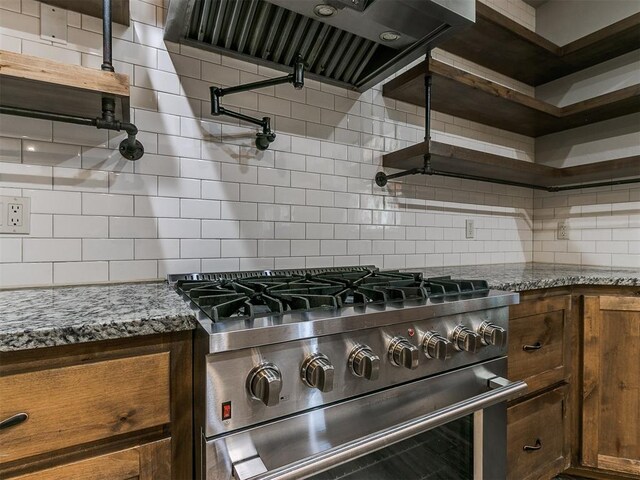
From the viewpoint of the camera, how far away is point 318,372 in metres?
0.69

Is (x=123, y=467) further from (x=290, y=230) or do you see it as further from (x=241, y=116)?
(x=241, y=116)

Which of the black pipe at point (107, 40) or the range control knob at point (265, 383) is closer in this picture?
the range control knob at point (265, 383)

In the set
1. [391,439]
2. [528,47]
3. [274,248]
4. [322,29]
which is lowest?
[391,439]

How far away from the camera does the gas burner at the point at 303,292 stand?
2.49ft

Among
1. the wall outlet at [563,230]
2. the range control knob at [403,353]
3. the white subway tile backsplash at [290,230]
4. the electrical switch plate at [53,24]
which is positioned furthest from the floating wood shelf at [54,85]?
the wall outlet at [563,230]

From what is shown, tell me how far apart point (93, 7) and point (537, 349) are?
6.50ft

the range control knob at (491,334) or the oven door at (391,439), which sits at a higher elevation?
the range control knob at (491,334)

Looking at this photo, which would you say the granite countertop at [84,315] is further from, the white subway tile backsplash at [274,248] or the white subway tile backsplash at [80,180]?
the white subway tile backsplash at [274,248]

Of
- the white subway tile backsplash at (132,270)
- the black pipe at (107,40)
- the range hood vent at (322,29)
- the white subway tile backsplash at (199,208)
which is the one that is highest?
the range hood vent at (322,29)

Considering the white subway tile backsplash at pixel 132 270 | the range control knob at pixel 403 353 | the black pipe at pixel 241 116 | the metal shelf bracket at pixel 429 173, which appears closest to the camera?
the range control knob at pixel 403 353

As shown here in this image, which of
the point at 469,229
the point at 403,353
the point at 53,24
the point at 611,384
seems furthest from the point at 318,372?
the point at 469,229

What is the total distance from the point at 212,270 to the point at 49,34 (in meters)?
0.92

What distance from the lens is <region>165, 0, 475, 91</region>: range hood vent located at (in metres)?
1.11

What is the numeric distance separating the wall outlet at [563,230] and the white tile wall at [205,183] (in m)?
0.28
